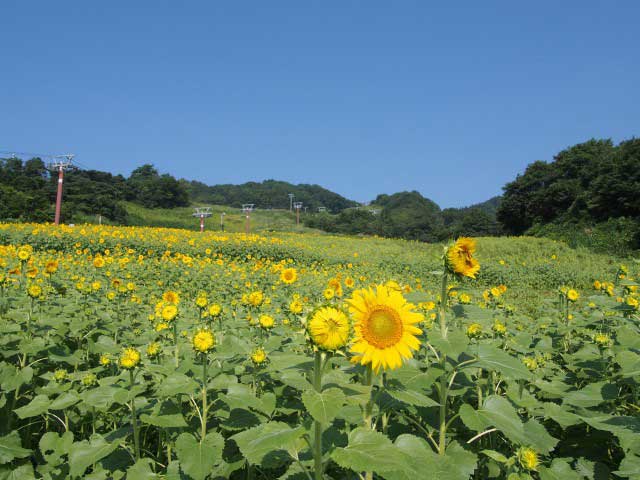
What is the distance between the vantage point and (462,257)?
5.04 feet

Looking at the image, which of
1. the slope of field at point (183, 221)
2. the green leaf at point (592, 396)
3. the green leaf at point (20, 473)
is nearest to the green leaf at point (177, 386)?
the green leaf at point (20, 473)

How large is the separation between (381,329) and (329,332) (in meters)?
0.24

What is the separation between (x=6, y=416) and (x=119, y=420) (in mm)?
663

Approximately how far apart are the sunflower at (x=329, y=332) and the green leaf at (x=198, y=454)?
649 mm

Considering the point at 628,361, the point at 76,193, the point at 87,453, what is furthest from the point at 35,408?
the point at 76,193

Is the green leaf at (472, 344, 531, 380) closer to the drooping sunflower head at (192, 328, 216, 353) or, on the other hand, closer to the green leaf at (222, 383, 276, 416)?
the green leaf at (222, 383, 276, 416)

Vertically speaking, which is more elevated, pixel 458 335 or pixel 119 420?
pixel 458 335

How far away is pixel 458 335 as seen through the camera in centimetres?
150

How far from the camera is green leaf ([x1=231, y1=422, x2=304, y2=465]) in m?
1.00

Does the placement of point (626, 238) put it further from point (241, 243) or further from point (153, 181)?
point (153, 181)

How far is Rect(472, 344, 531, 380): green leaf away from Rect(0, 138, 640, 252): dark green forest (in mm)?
477

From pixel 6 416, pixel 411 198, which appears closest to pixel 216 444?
pixel 6 416

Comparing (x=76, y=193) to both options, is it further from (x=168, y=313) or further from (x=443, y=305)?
(x=443, y=305)

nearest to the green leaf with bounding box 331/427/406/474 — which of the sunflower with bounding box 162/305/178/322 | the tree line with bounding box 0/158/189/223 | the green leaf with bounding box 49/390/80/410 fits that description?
the sunflower with bounding box 162/305/178/322
